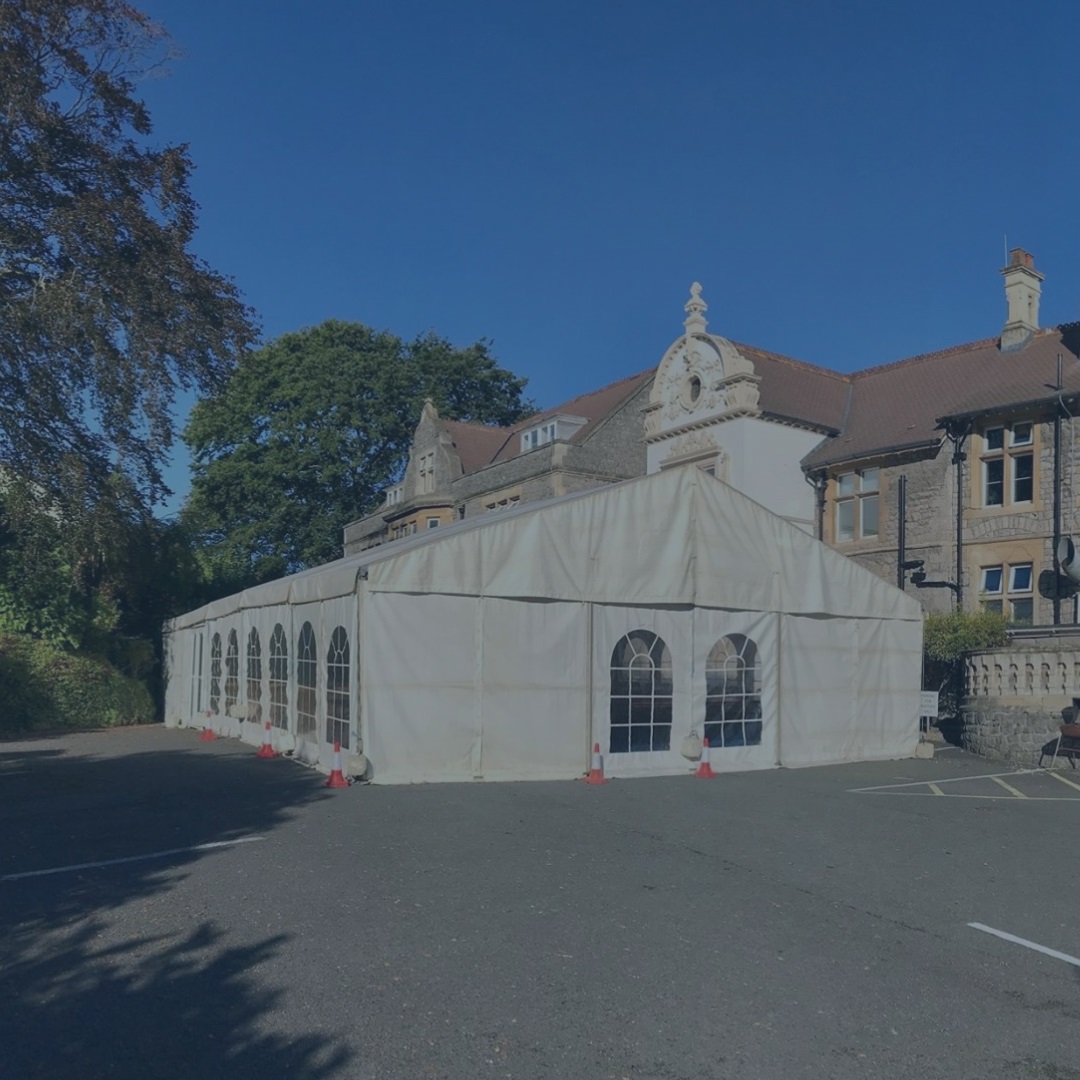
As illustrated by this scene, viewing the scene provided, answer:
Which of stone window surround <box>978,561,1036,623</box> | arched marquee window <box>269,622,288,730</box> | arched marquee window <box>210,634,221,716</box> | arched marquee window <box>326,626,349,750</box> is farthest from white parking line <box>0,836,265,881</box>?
stone window surround <box>978,561,1036,623</box>

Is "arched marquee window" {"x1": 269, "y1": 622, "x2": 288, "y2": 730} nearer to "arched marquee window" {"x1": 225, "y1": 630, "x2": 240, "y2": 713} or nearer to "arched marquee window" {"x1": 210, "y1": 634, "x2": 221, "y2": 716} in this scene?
"arched marquee window" {"x1": 225, "y1": 630, "x2": 240, "y2": 713}

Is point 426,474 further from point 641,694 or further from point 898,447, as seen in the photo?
point 641,694

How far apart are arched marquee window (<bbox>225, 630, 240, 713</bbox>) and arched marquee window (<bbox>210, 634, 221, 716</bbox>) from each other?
2.66 ft

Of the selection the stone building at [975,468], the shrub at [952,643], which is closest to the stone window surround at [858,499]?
the stone building at [975,468]

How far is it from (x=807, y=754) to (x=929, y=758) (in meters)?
2.96

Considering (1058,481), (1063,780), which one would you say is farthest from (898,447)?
(1063,780)

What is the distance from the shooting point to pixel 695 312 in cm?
2967

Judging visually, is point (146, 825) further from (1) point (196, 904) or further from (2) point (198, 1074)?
(2) point (198, 1074)

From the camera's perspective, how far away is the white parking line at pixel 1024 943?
6217 mm

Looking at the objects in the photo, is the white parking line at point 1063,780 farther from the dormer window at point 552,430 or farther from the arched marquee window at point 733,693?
the dormer window at point 552,430

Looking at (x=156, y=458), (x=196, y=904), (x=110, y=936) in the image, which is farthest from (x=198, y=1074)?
(x=156, y=458)

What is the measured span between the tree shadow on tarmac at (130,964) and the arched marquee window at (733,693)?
639 cm

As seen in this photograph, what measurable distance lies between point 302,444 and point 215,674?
887 inches

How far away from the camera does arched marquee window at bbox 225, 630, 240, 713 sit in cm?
2070
